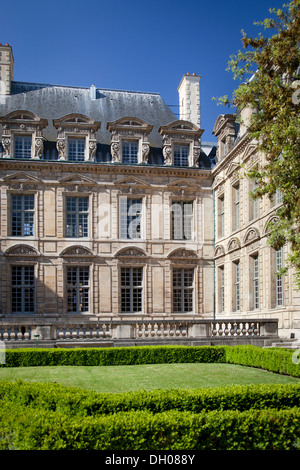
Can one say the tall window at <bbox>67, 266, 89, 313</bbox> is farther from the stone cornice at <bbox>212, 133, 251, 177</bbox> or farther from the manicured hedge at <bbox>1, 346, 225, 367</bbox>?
the manicured hedge at <bbox>1, 346, 225, 367</bbox>

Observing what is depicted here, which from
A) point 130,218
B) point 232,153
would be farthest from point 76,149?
point 232,153

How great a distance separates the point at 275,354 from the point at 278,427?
7.31 metres

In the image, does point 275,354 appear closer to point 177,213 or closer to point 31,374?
point 31,374

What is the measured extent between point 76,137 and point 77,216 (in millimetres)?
3994

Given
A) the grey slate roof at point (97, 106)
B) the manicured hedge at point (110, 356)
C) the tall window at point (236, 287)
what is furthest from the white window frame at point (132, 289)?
the manicured hedge at point (110, 356)

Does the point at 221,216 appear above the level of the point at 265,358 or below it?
above

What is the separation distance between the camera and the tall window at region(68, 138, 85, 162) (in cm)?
2750

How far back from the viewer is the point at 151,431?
698 cm

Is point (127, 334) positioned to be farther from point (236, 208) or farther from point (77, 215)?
point (77, 215)

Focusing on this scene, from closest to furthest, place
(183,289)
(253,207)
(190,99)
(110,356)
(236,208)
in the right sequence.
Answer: (110,356), (253,207), (236,208), (183,289), (190,99)

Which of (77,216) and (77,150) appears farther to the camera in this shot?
(77,150)

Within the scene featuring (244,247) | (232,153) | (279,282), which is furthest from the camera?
(232,153)

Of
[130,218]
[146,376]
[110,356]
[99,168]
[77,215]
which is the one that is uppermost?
[99,168]

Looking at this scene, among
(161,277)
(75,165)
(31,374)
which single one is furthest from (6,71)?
(31,374)
